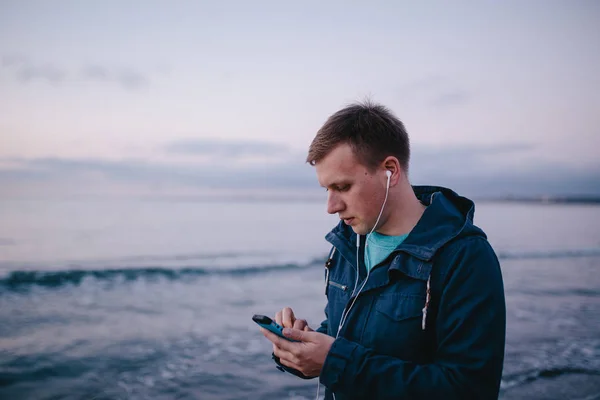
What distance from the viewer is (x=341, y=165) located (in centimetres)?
245

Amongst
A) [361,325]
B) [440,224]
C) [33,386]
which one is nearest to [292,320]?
[361,325]

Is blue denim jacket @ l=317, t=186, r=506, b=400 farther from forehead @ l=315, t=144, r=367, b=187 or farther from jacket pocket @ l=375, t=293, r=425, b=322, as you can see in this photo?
forehead @ l=315, t=144, r=367, b=187

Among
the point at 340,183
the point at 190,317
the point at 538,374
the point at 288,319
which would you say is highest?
the point at 340,183

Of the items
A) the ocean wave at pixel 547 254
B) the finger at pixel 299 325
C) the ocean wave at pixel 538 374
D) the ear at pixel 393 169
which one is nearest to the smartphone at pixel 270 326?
the finger at pixel 299 325

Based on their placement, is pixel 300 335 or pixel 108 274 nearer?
pixel 300 335

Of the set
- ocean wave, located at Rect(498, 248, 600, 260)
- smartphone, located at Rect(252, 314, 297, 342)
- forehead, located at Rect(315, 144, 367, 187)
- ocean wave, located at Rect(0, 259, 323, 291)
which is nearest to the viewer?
smartphone, located at Rect(252, 314, 297, 342)

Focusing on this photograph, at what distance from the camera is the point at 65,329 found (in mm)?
8688

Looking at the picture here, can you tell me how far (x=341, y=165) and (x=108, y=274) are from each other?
1400cm

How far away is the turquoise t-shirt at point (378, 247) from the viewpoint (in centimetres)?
256

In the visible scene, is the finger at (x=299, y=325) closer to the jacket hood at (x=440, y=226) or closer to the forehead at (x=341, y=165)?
the jacket hood at (x=440, y=226)

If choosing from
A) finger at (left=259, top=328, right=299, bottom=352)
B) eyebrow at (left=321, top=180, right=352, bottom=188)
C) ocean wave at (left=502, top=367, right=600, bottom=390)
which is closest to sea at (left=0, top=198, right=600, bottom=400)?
ocean wave at (left=502, top=367, right=600, bottom=390)

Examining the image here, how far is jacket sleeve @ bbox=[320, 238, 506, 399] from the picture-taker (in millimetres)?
1967

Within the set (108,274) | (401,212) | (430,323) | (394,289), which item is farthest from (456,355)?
(108,274)

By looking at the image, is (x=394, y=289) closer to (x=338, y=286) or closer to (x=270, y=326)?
(x=338, y=286)
